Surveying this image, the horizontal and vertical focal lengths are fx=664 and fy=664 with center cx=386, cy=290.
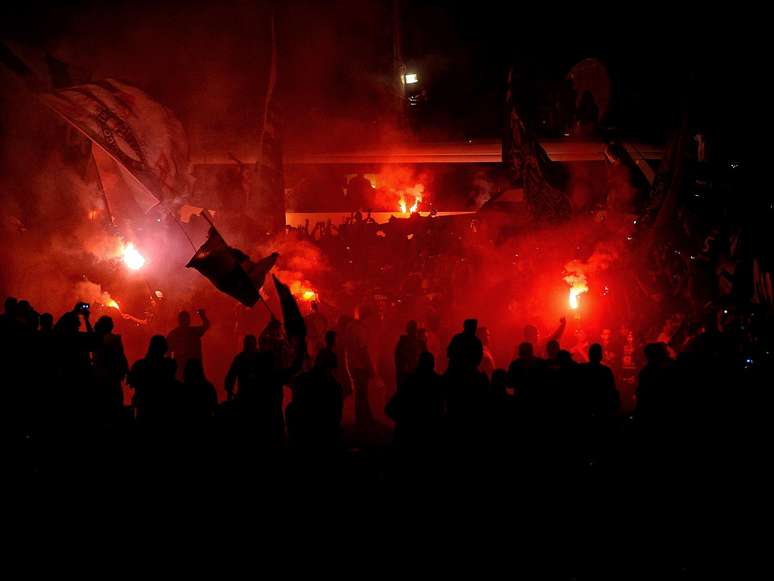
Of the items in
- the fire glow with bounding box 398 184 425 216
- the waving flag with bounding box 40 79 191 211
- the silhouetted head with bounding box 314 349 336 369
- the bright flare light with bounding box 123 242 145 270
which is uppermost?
the fire glow with bounding box 398 184 425 216

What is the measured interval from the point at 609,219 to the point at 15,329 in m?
10.2

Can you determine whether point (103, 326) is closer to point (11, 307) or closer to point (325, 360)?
point (11, 307)

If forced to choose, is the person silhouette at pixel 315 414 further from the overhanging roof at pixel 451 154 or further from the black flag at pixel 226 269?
the overhanging roof at pixel 451 154

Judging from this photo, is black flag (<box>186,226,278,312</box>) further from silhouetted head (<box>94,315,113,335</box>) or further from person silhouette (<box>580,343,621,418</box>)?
person silhouette (<box>580,343,621,418</box>)

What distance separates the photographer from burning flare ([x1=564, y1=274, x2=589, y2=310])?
12.3 m

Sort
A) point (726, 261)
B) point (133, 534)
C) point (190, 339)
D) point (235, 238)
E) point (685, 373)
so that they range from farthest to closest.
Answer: point (235, 238)
point (726, 261)
point (190, 339)
point (685, 373)
point (133, 534)

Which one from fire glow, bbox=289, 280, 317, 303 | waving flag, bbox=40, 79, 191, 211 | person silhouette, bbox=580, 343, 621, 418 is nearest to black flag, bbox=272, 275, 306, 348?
person silhouette, bbox=580, 343, 621, 418

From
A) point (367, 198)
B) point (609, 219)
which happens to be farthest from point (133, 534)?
point (367, 198)

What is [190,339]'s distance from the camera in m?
8.19

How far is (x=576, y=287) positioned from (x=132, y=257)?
8.57 m

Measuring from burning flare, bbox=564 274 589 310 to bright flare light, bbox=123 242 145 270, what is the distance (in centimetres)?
827

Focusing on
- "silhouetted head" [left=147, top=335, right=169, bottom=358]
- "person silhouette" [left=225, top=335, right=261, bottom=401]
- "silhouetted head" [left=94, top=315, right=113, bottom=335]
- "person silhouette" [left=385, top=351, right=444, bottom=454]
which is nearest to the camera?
"person silhouette" [left=385, top=351, right=444, bottom=454]

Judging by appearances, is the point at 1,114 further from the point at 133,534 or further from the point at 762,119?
the point at 762,119

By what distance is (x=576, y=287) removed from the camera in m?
12.4
